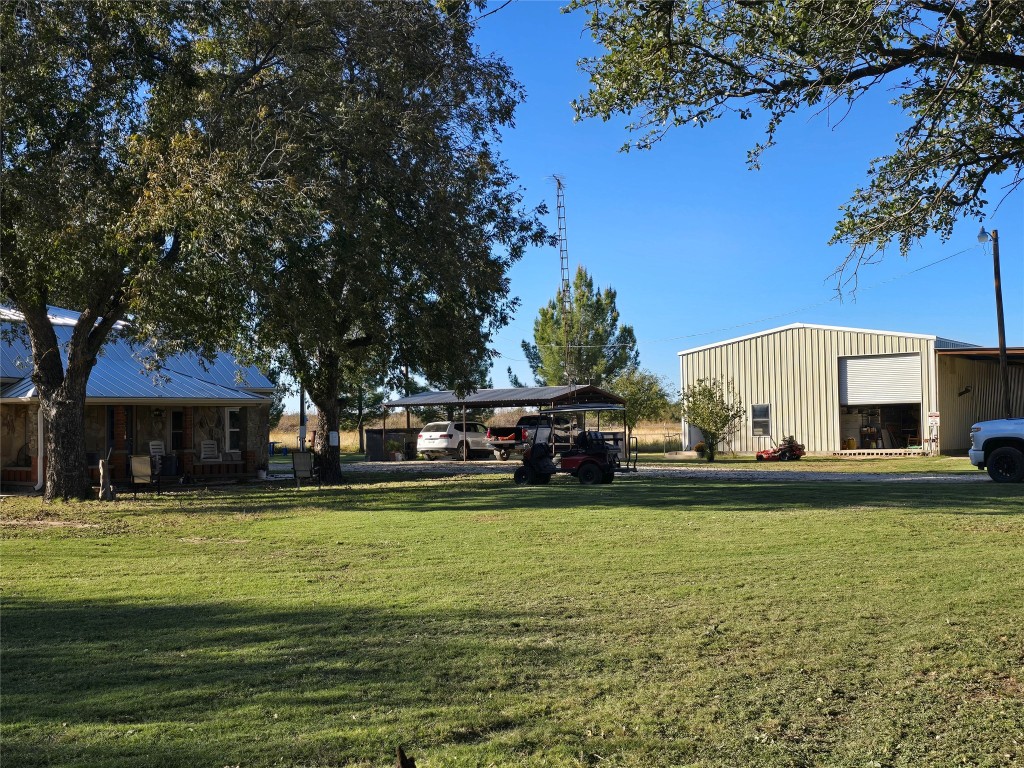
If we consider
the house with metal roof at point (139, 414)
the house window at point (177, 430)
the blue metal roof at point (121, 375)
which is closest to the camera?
the blue metal roof at point (121, 375)

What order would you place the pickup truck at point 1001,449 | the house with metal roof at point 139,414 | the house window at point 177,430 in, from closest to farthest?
1. the pickup truck at point 1001,449
2. the house with metal roof at point 139,414
3. the house window at point 177,430

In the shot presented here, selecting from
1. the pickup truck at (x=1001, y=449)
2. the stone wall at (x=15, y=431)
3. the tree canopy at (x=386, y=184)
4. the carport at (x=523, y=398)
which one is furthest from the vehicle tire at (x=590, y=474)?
the stone wall at (x=15, y=431)

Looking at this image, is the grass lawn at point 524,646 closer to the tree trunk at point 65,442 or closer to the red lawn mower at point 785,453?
the tree trunk at point 65,442

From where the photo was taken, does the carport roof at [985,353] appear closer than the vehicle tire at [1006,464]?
No

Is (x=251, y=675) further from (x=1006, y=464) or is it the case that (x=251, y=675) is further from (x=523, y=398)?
(x=523, y=398)

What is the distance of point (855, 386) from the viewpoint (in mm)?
38594

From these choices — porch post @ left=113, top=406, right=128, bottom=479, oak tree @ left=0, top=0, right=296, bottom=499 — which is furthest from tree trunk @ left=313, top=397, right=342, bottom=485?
oak tree @ left=0, top=0, right=296, bottom=499

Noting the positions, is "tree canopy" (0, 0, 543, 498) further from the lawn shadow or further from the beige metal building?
the beige metal building

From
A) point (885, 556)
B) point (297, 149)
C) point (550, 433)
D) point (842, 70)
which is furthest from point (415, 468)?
point (842, 70)

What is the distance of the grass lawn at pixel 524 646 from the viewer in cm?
464

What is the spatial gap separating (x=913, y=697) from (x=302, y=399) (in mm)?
41956

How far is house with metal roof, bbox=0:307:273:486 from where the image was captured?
2255 cm

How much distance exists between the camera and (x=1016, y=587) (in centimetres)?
827

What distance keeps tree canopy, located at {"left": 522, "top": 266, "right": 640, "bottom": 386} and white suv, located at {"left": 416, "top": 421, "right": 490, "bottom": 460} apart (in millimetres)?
20674
